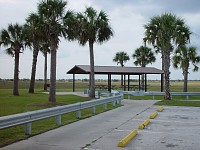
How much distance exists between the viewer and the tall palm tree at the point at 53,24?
66.9 feet

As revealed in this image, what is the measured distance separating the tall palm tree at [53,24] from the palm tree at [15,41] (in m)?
11.7

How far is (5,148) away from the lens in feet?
24.0

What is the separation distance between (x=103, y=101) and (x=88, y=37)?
12559 millimetres

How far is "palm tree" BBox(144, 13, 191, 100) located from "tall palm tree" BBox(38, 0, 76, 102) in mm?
9432

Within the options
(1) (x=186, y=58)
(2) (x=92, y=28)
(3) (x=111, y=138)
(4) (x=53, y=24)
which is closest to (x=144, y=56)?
(1) (x=186, y=58)

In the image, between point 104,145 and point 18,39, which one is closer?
point 104,145

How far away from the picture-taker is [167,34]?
26.8m

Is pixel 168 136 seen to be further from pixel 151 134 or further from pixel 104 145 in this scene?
pixel 104 145

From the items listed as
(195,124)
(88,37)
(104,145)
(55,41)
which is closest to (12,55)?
(88,37)

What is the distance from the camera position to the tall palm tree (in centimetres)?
2039

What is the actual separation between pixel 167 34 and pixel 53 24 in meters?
10.7

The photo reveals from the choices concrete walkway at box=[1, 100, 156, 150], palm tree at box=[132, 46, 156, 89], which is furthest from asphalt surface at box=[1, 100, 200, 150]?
palm tree at box=[132, 46, 156, 89]

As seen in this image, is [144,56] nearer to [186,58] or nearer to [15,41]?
[186,58]

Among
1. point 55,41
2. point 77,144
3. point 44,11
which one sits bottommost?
point 77,144
